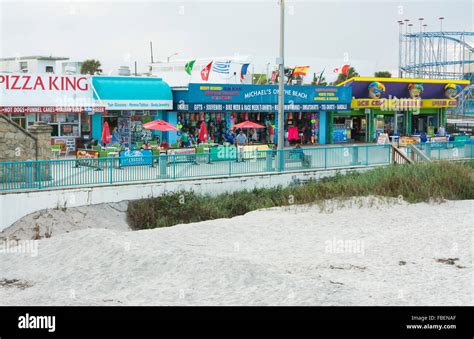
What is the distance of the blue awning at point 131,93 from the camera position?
109ft

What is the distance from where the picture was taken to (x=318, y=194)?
24672mm

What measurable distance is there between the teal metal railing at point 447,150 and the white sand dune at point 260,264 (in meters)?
9.19

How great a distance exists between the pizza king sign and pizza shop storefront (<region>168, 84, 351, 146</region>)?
5.75 metres

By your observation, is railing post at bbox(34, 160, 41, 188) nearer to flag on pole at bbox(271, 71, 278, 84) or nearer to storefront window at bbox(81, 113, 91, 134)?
storefront window at bbox(81, 113, 91, 134)

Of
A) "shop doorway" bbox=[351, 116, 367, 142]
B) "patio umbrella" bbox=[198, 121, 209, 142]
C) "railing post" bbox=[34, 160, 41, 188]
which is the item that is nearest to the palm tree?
"shop doorway" bbox=[351, 116, 367, 142]

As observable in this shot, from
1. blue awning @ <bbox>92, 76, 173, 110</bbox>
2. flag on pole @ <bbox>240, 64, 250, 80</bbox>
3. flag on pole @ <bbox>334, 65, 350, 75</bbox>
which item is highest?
flag on pole @ <bbox>334, 65, 350, 75</bbox>

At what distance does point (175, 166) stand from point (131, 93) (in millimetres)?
12048

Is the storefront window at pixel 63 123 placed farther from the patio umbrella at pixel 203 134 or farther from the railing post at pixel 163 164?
the railing post at pixel 163 164

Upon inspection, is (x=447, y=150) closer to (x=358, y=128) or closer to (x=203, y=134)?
(x=203, y=134)

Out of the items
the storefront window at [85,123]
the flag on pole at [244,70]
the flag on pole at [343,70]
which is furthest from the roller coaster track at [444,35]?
the storefront window at [85,123]

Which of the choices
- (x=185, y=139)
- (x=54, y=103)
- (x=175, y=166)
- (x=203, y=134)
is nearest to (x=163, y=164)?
(x=175, y=166)

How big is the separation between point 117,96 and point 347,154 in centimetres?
1162

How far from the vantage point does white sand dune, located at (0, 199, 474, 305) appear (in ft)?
44.6
